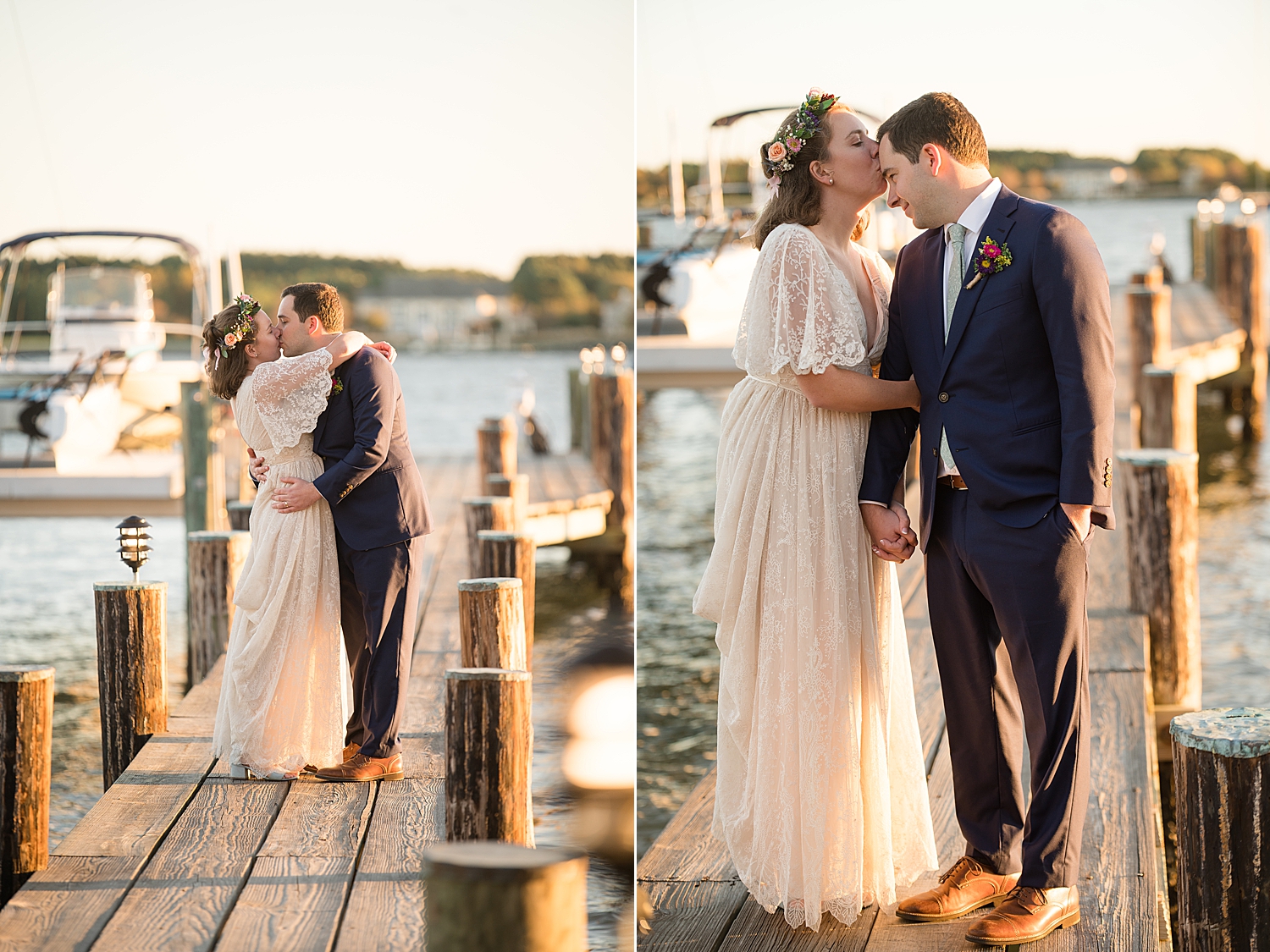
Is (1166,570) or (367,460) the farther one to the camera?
(1166,570)

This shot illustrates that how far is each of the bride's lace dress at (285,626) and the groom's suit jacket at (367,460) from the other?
0.26ft

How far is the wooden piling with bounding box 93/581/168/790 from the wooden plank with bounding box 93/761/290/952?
2.57ft

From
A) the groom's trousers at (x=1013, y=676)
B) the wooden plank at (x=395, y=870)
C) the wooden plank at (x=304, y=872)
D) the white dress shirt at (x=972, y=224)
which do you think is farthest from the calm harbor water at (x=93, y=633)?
the white dress shirt at (x=972, y=224)

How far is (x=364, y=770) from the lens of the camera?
174 inches

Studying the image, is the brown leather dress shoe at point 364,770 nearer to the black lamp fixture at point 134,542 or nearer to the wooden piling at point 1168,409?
the black lamp fixture at point 134,542

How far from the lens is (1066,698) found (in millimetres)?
3018

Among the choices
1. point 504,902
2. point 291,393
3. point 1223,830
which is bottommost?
point 1223,830

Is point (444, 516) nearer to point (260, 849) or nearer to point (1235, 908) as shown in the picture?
point (260, 849)

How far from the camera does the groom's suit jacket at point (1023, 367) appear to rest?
9.36 ft

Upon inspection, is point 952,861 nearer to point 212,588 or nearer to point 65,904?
point 65,904

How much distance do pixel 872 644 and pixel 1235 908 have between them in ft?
3.32

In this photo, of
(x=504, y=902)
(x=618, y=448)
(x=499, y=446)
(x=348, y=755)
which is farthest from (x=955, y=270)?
(x=618, y=448)

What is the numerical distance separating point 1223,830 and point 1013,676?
0.58m

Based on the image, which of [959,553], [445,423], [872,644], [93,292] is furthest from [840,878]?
[445,423]
